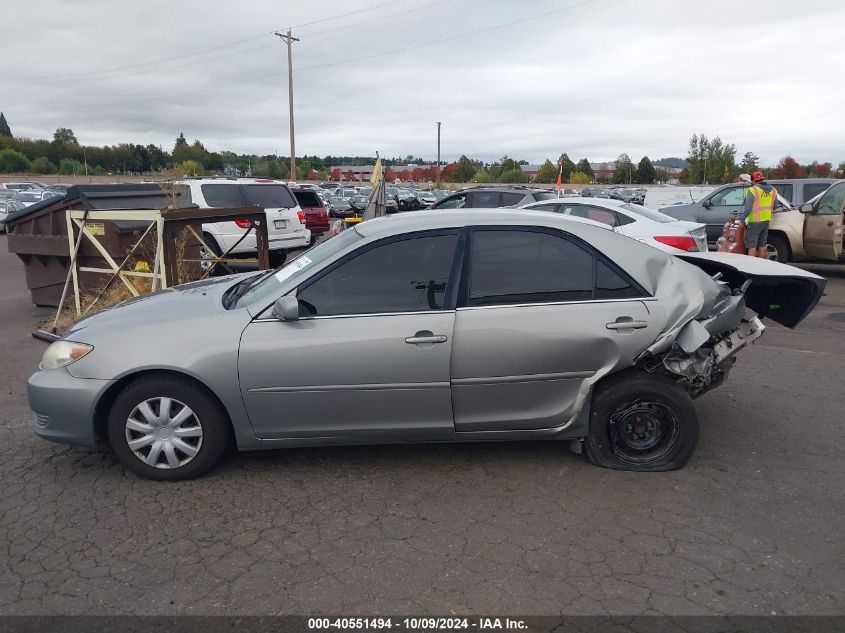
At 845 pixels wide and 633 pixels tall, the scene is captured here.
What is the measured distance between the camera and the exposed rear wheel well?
4.00 meters

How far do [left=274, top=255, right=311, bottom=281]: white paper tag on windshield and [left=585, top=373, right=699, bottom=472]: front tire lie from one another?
2069mm

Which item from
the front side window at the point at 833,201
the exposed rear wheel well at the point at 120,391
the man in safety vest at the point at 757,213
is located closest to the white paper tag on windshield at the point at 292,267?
the exposed rear wheel well at the point at 120,391

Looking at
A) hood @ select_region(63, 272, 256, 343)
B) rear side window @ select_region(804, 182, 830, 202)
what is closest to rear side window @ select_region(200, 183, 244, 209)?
hood @ select_region(63, 272, 256, 343)

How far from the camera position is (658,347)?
13.4 feet

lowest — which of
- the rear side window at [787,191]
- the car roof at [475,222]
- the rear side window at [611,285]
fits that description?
the rear side window at [611,285]

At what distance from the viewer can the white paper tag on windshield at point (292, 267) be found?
4434mm

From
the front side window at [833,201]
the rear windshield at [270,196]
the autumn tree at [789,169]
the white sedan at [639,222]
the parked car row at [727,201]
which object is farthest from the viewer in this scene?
the autumn tree at [789,169]

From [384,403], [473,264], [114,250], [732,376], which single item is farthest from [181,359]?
[114,250]

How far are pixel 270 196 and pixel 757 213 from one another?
30.4ft

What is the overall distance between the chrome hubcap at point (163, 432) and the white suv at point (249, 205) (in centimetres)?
870

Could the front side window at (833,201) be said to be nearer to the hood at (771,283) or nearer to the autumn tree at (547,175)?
the hood at (771,283)

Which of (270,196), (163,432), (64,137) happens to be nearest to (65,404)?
(163,432)

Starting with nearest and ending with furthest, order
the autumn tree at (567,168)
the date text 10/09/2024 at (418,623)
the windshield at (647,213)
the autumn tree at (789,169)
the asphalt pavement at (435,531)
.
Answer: the date text 10/09/2024 at (418,623) → the asphalt pavement at (435,531) → the windshield at (647,213) → the autumn tree at (789,169) → the autumn tree at (567,168)

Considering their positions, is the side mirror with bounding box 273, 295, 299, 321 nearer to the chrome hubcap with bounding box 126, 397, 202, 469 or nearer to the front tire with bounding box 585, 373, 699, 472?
the chrome hubcap with bounding box 126, 397, 202, 469
